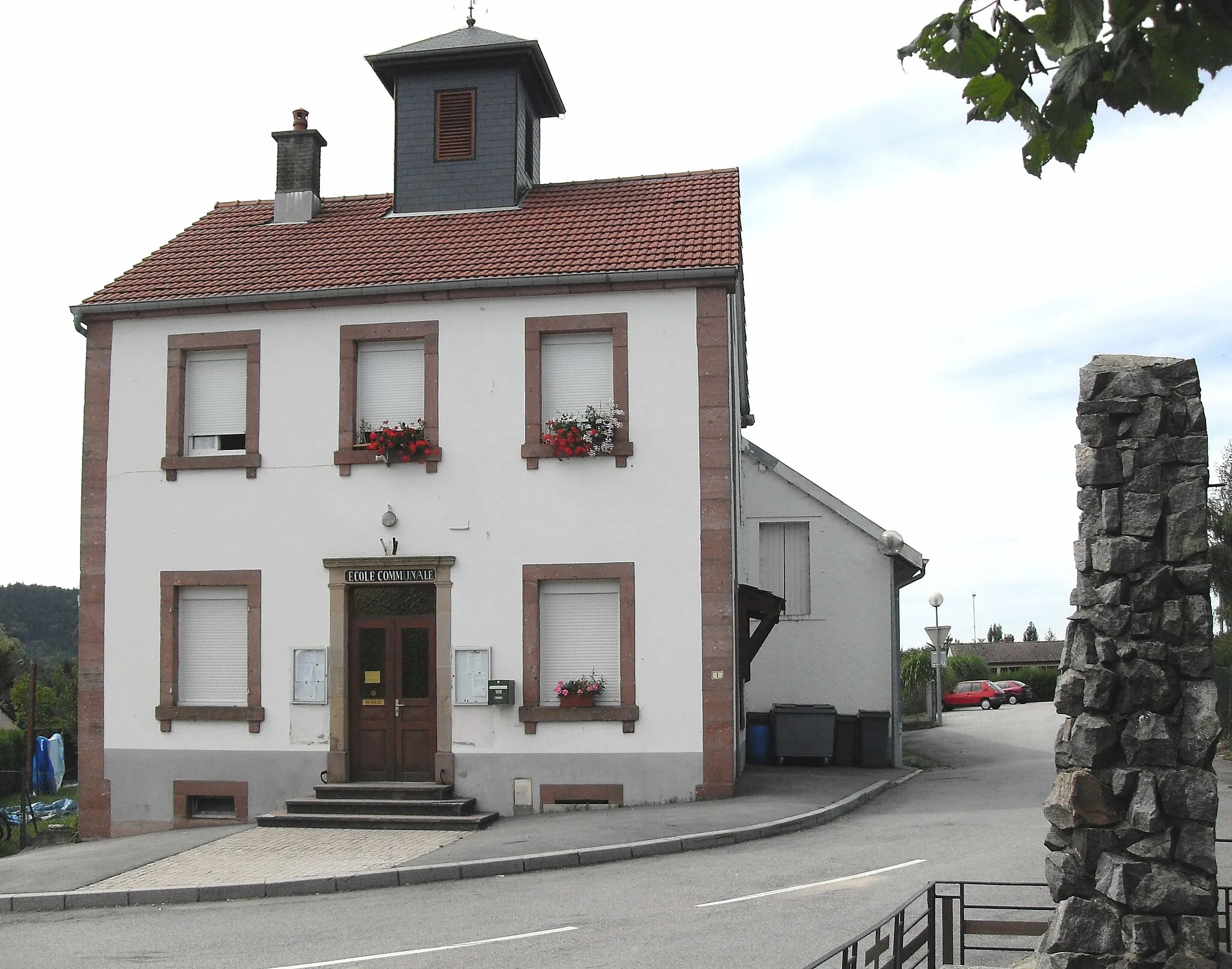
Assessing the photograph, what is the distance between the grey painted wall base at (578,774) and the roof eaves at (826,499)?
7.92 m

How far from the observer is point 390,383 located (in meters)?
17.5

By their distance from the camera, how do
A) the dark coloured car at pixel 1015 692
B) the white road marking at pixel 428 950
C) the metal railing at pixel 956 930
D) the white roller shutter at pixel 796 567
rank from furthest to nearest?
1. the dark coloured car at pixel 1015 692
2. the white roller shutter at pixel 796 567
3. the white road marking at pixel 428 950
4. the metal railing at pixel 956 930

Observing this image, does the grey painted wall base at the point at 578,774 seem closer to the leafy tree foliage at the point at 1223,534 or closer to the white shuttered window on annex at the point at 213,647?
the white shuttered window on annex at the point at 213,647

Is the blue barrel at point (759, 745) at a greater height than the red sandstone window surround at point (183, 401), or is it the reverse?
the red sandstone window surround at point (183, 401)

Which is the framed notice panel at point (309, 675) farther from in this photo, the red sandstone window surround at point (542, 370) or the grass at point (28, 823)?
the grass at point (28, 823)

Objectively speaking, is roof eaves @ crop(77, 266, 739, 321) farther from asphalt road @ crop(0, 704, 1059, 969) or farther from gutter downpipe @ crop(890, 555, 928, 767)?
gutter downpipe @ crop(890, 555, 928, 767)

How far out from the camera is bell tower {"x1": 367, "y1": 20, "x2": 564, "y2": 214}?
19.7m

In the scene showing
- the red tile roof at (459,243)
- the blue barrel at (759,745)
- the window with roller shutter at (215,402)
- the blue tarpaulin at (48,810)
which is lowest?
the blue tarpaulin at (48,810)

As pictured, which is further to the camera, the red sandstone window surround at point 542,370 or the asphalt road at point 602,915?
the red sandstone window surround at point 542,370

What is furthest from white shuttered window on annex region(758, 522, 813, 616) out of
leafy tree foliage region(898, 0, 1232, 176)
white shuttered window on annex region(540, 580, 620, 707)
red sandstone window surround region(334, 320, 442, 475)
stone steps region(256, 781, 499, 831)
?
leafy tree foliage region(898, 0, 1232, 176)

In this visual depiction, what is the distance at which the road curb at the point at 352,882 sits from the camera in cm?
1248

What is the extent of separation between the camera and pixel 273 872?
517 inches

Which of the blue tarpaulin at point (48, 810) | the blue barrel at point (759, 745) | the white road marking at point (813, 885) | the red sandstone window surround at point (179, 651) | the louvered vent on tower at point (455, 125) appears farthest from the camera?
the blue tarpaulin at point (48, 810)

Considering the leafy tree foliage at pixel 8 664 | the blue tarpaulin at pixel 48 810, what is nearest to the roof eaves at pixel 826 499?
the blue tarpaulin at pixel 48 810
